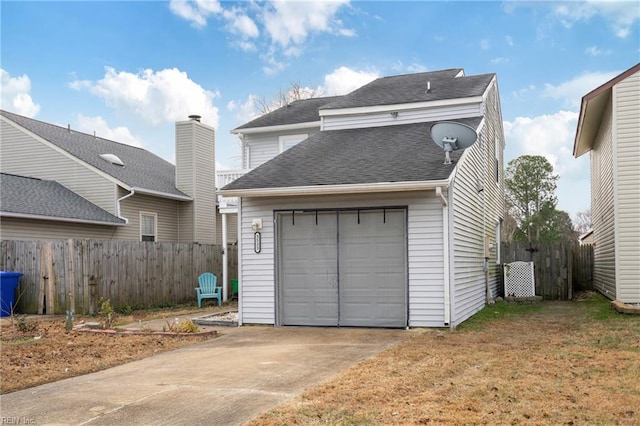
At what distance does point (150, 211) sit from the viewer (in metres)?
19.3

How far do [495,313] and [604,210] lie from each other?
474cm

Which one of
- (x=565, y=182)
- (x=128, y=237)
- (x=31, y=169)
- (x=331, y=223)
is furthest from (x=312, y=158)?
(x=565, y=182)

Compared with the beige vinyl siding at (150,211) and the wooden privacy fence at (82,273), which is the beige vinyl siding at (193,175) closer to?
the beige vinyl siding at (150,211)

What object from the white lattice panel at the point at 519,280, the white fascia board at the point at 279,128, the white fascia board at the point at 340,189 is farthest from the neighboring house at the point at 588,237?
the white fascia board at the point at 340,189

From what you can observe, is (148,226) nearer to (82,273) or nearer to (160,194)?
(160,194)

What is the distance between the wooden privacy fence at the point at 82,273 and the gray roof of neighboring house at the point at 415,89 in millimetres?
5985

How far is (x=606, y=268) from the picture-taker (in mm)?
14461

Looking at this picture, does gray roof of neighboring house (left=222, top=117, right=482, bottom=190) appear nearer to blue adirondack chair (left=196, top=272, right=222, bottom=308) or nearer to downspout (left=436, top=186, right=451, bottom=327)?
downspout (left=436, top=186, right=451, bottom=327)

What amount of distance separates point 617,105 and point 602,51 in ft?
20.6

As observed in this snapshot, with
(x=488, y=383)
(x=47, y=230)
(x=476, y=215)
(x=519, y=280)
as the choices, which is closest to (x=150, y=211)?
(x=47, y=230)

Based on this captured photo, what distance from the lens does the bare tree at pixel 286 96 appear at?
3369cm

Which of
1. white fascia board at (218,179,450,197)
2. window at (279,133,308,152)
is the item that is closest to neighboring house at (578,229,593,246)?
window at (279,133,308,152)

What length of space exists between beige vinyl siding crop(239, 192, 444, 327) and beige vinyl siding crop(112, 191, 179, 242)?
27.8 feet

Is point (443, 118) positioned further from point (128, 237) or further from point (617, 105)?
point (128, 237)
